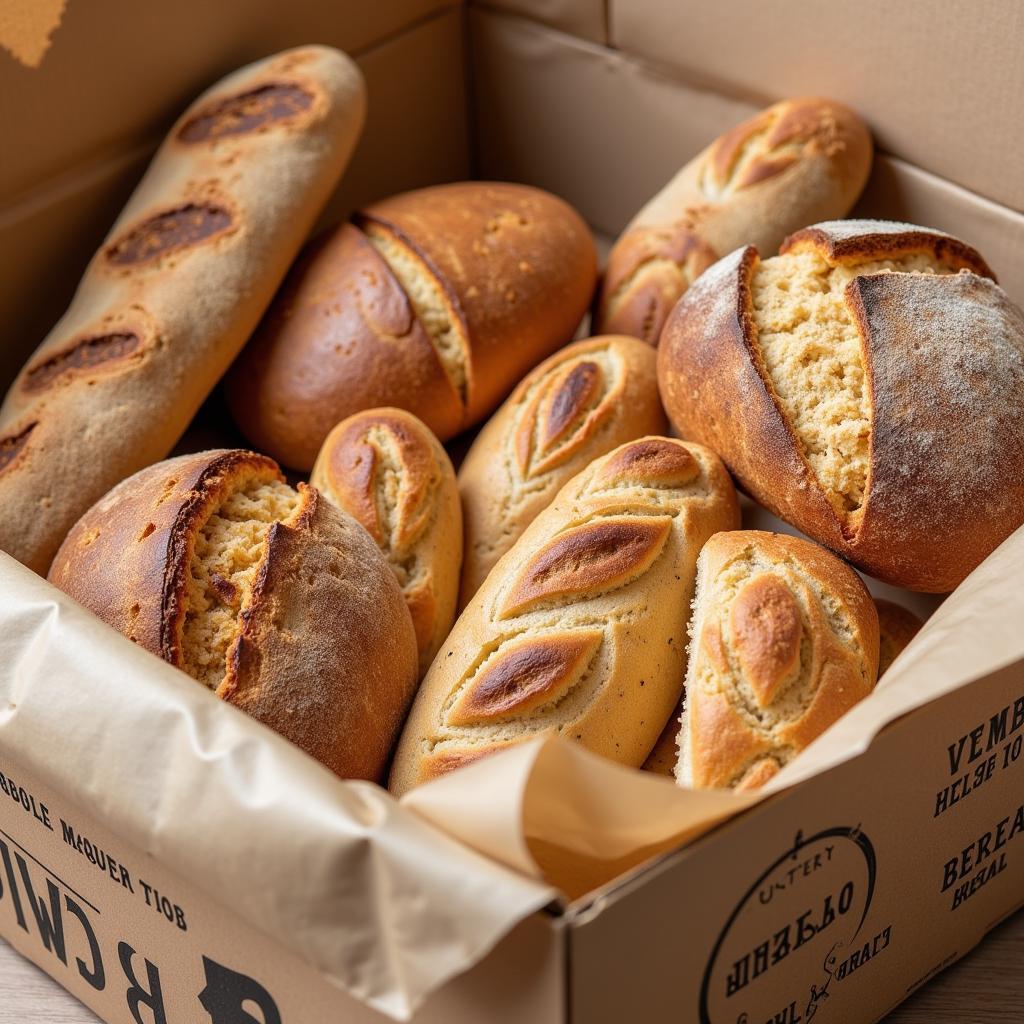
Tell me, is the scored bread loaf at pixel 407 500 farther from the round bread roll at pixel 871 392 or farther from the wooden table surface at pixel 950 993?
the wooden table surface at pixel 950 993

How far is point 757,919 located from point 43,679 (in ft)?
1.46

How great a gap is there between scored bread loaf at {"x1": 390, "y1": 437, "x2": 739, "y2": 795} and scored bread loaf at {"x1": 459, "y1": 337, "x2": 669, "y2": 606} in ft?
0.36

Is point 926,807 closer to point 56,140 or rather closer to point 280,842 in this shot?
point 280,842

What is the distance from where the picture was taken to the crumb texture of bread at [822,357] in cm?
99

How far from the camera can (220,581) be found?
0.94 m

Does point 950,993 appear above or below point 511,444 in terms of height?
below

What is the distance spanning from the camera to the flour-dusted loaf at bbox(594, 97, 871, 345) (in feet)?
4.24

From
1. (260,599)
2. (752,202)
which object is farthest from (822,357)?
(260,599)

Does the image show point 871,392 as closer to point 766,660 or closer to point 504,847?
point 766,660

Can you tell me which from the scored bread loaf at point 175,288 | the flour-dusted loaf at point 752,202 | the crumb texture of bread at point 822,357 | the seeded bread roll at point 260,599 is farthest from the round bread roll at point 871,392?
the scored bread loaf at point 175,288

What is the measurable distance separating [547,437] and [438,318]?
20 centimetres

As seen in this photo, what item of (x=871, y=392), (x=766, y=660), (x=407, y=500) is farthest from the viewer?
(x=407, y=500)

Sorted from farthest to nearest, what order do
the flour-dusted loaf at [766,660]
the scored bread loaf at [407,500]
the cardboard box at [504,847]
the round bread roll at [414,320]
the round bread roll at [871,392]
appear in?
the round bread roll at [414,320]
the scored bread loaf at [407,500]
the round bread roll at [871,392]
the flour-dusted loaf at [766,660]
the cardboard box at [504,847]

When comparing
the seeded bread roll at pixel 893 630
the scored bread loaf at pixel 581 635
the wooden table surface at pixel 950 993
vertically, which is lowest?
the wooden table surface at pixel 950 993
